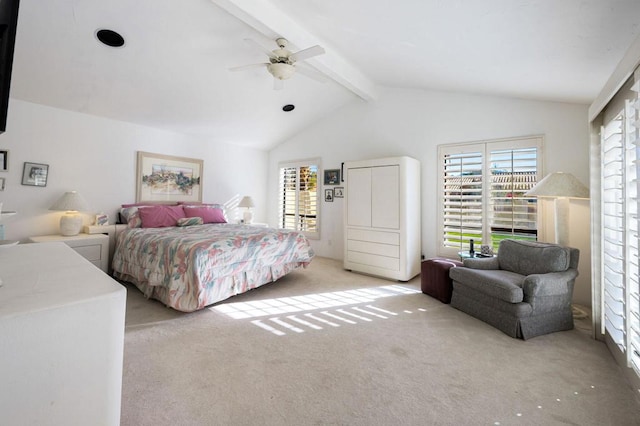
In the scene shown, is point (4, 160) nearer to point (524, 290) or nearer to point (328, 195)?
point (328, 195)

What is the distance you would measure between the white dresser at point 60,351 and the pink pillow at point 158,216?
3614 millimetres

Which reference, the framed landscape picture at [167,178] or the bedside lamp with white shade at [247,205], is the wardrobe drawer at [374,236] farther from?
the framed landscape picture at [167,178]

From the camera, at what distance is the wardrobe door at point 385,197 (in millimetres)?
4004

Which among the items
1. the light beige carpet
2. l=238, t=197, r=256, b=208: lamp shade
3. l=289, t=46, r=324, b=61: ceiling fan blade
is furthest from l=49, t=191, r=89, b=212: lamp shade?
l=289, t=46, r=324, b=61: ceiling fan blade

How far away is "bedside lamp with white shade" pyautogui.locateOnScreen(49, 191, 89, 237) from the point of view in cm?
360

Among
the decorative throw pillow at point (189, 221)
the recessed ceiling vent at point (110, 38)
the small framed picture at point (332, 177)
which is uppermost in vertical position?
the recessed ceiling vent at point (110, 38)

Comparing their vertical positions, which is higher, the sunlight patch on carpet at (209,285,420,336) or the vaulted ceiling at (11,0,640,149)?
the vaulted ceiling at (11,0,640,149)

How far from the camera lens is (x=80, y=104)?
3.73m

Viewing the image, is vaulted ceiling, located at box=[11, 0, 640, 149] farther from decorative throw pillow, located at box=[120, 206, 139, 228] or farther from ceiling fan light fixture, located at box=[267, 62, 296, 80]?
decorative throw pillow, located at box=[120, 206, 139, 228]

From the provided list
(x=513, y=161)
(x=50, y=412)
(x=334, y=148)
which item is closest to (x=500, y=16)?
(x=513, y=161)

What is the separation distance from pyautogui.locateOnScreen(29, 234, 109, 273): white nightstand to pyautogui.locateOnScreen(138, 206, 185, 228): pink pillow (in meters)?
0.52

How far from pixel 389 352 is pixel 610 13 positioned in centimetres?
250

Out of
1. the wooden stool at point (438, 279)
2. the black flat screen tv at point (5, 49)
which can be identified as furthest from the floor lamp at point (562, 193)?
the black flat screen tv at point (5, 49)

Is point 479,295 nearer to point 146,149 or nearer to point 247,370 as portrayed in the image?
point 247,370
